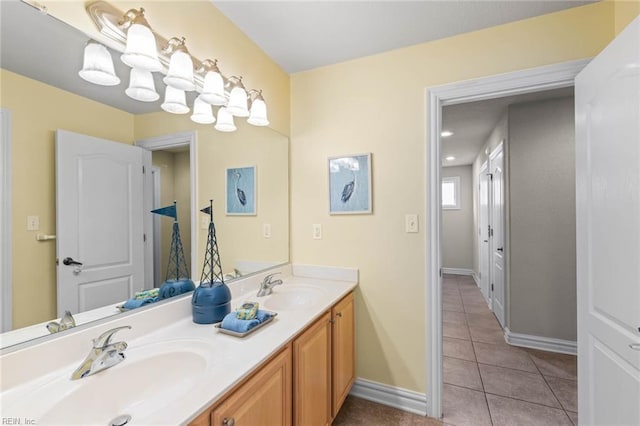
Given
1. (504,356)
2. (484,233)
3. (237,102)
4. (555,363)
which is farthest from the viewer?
(484,233)

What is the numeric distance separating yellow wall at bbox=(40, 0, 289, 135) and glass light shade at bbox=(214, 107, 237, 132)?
8.6 inches

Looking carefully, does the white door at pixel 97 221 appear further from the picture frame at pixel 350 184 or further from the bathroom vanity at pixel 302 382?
the picture frame at pixel 350 184

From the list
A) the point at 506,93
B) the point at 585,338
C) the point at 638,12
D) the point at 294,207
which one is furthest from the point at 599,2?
the point at 294,207

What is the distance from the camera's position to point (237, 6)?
1518 millimetres

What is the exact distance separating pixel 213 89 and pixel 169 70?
0.80ft

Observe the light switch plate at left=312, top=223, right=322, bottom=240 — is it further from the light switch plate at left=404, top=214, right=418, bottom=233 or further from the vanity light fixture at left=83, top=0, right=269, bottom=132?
the vanity light fixture at left=83, top=0, right=269, bottom=132

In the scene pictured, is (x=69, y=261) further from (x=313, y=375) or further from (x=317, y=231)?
(x=317, y=231)

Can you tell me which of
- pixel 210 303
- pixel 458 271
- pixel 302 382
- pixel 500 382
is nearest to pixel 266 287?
pixel 210 303

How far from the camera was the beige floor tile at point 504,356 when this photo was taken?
7.86 feet

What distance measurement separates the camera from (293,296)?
189 centimetres

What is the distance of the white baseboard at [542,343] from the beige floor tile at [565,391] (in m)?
0.54

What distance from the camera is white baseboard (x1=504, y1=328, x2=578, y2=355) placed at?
8.48ft

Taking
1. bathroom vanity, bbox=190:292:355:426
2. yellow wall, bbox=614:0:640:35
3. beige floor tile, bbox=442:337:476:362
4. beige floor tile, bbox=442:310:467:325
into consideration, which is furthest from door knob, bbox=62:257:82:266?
beige floor tile, bbox=442:310:467:325

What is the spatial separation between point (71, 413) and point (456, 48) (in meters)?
2.40
